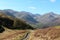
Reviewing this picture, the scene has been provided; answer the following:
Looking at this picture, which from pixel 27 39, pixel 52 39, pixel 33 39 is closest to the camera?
pixel 52 39

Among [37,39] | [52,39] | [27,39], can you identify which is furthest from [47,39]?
[27,39]

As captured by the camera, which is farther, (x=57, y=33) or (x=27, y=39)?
(x=27, y=39)

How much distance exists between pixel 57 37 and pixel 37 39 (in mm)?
8592

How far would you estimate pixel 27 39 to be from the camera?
59.9 metres

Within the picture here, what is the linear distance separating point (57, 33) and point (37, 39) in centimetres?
762

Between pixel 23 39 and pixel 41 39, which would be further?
pixel 23 39

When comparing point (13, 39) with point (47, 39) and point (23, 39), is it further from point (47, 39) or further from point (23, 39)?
point (47, 39)

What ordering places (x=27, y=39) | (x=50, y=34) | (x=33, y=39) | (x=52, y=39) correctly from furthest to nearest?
(x=27, y=39), (x=33, y=39), (x=50, y=34), (x=52, y=39)

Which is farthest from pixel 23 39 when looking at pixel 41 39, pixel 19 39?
pixel 41 39

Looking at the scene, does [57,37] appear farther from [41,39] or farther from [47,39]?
[41,39]

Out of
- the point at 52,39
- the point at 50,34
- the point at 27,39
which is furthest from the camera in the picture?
the point at 27,39

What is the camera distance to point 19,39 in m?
59.9

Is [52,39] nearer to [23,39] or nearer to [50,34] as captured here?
[50,34]

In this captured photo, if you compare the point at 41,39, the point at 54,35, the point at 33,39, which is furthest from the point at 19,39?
the point at 54,35
